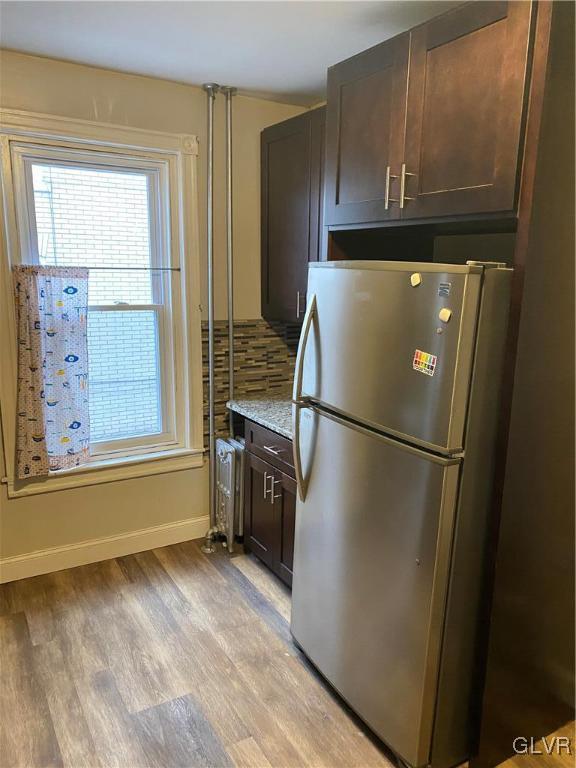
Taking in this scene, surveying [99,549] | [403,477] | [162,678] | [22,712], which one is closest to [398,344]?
[403,477]

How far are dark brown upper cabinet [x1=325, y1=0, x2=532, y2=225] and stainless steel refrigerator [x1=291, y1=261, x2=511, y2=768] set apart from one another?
25cm

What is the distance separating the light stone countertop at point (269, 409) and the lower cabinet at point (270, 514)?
0.69 feet

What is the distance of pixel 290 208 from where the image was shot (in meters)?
2.70

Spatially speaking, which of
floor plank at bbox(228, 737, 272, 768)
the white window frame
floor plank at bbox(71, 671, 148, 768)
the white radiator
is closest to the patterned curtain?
the white window frame

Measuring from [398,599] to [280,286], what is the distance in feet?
5.57

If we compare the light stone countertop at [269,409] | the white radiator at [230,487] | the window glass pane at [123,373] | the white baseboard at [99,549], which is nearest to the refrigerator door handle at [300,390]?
the light stone countertop at [269,409]

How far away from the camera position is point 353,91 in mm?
1906

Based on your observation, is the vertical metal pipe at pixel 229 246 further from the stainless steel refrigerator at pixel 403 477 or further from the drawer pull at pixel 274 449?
the stainless steel refrigerator at pixel 403 477

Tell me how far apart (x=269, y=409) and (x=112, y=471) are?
88 centimetres

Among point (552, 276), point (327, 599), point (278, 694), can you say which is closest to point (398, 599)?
point (327, 599)

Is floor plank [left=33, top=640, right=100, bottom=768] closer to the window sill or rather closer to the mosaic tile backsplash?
the window sill

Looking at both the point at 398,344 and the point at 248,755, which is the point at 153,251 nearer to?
the point at 398,344

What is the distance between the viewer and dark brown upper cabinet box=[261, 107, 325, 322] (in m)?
2.50

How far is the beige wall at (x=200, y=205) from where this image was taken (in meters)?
2.41
